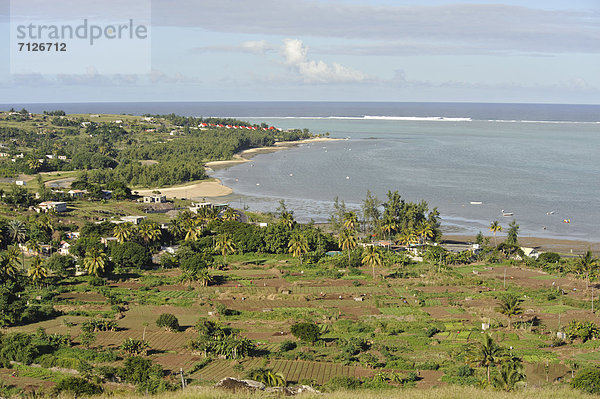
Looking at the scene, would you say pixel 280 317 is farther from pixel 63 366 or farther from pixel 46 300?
pixel 46 300

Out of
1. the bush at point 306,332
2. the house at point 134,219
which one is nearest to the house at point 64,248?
the house at point 134,219

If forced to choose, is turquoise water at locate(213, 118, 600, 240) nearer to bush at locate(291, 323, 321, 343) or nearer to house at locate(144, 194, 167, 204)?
house at locate(144, 194, 167, 204)

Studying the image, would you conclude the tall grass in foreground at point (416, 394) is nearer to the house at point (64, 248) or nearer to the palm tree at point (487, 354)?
the palm tree at point (487, 354)

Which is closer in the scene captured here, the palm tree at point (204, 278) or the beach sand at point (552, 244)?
the palm tree at point (204, 278)

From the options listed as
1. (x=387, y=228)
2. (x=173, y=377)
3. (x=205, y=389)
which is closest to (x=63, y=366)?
(x=173, y=377)

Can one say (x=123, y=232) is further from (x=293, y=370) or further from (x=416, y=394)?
(x=416, y=394)

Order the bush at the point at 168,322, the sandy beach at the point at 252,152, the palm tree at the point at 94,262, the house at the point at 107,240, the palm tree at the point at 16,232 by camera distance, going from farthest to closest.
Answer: the sandy beach at the point at 252,152 → the house at the point at 107,240 → the palm tree at the point at 16,232 → the palm tree at the point at 94,262 → the bush at the point at 168,322
